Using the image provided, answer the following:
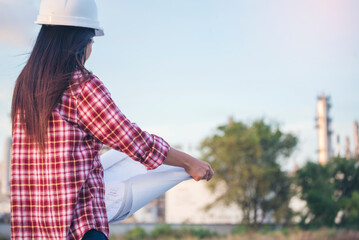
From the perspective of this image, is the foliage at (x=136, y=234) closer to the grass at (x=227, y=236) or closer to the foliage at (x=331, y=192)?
the grass at (x=227, y=236)

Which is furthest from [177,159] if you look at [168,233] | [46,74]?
[168,233]

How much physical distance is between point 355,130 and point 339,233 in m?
25.2

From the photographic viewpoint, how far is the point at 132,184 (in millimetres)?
1630

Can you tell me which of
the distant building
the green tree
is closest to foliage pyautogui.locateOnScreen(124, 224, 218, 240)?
the green tree

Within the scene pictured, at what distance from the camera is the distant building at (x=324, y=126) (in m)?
34.2

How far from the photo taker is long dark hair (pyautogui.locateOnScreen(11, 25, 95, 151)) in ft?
4.30

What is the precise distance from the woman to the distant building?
34.2 m

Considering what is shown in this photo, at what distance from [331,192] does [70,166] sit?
19970 millimetres

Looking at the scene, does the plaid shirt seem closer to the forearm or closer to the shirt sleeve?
the shirt sleeve

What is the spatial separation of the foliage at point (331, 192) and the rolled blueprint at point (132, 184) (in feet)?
61.3

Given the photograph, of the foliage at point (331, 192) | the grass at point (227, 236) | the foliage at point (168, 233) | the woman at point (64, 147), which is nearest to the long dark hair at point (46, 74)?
the woman at point (64, 147)

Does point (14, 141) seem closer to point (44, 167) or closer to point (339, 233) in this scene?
point (44, 167)

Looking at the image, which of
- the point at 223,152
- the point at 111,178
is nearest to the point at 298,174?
Answer: the point at 223,152

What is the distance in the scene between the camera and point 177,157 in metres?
1.46
